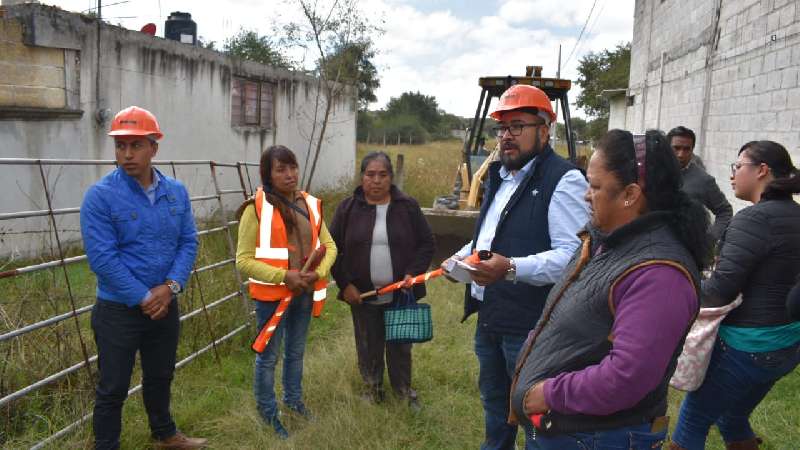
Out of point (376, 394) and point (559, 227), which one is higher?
point (559, 227)

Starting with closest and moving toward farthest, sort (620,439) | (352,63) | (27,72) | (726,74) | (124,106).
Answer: (620,439) < (27,72) < (726,74) < (124,106) < (352,63)

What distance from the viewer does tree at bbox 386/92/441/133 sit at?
4903 cm

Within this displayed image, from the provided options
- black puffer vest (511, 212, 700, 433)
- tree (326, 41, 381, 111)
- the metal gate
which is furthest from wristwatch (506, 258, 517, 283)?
tree (326, 41, 381, 111)

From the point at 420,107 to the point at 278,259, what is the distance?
48042 mm

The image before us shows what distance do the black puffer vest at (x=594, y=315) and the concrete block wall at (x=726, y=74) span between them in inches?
188

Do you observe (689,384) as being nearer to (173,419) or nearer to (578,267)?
(578,267)

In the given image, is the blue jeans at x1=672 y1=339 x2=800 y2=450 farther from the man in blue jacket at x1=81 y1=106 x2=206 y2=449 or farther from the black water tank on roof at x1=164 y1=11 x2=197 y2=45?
the black water tank on roof at x1=164 y1=11 x2=197 y2=45

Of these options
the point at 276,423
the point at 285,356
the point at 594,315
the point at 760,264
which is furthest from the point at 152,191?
the point at 760,264

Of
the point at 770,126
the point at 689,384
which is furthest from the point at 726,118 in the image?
the point at 689,384

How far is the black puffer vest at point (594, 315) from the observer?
63.6 inches

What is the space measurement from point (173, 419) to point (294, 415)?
0.74 metres

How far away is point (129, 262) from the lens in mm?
3018

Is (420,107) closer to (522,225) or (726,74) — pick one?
(726,74)

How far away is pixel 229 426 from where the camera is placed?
141 inches
